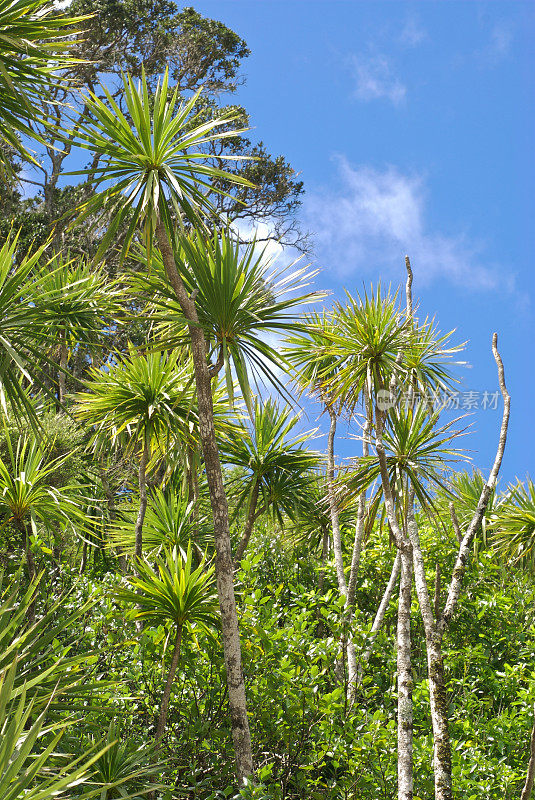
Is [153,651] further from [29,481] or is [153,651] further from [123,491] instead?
[123,491]

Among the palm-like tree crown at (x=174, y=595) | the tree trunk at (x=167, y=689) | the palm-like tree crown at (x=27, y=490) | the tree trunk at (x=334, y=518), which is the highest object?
the tree trunk at (x=334, y=518)

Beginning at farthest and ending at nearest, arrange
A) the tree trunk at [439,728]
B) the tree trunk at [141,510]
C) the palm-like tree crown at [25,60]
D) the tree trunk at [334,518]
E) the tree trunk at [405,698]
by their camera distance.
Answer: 1. the tree trunk at [334,518]
2. the tree trunk at [141,510]
3. the tree trunk at [439,728]
4. the tree trunk at [405,698]
5. the palm-like tree crown at [25,60]

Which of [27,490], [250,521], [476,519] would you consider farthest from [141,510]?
[476,519]

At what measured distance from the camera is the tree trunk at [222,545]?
15.4ft

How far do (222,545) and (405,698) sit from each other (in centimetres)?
191

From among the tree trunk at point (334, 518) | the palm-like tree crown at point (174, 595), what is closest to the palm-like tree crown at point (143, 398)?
the tree trunk at point (334, 518)

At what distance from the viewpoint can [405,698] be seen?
5.48 m

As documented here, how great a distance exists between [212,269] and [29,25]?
1.99m

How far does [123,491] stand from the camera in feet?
42.9

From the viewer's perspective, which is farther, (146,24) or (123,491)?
(146,24)

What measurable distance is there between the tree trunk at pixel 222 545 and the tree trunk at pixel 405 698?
126cm

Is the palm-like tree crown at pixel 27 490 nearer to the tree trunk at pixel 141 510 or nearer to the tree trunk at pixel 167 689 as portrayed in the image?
the tree trunk at pixel 141 510

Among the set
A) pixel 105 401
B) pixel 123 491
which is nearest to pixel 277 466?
pixel 105 401

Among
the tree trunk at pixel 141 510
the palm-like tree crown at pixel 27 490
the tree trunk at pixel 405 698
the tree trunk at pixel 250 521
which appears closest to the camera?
the tree trunk at pixel 405 698
